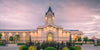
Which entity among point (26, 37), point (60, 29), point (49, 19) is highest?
point (49, 19)

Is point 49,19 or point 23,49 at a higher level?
point 49,19

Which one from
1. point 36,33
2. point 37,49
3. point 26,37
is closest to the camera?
point 37,49

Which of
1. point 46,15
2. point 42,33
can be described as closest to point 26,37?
point 42,33

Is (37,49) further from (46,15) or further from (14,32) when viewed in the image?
(14,32)

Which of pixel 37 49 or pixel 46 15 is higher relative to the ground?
pixel 46 15

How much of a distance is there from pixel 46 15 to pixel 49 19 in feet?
9.24

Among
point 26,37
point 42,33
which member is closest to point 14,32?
point 26,37

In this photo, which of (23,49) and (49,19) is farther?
(49,19)

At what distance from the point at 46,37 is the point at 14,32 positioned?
21.7 meters

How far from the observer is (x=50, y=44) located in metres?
22.3

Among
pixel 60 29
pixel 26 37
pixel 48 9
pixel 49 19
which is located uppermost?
pixel 48 9

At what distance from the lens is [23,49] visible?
20953mm

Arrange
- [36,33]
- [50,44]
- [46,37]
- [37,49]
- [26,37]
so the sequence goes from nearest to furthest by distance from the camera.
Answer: [37,49] → [50,44] → [46,37] → [36,33] → [26,37]

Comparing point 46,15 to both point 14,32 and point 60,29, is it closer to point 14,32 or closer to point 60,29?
point 60,29
